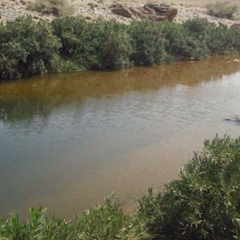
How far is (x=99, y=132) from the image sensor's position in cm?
1338

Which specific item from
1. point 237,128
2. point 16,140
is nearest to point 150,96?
point 237,128

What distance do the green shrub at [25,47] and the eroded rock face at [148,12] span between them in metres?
12.3

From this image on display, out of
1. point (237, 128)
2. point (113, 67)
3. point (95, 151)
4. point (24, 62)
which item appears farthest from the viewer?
point (113, 67)

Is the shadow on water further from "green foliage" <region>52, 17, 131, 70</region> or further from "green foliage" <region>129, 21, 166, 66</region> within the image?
"green foliage" <region>52, 17, 131, 70</region>

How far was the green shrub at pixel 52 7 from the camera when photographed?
28.4 meters

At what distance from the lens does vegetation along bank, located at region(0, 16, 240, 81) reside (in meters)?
20.2

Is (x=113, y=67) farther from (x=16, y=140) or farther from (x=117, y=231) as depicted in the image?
(x=117, y=231)

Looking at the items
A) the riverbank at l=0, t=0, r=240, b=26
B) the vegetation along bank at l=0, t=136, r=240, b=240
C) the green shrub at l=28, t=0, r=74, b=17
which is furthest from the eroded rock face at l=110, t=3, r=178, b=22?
the vegetation along bank at l=0, t=136, r=240, b=240

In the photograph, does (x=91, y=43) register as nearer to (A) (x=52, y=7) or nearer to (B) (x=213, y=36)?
(A) (x=52, y=7)

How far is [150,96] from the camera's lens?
18750 mm

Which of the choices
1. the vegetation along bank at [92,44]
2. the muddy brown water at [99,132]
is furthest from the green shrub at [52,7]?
the muddy brown water at [99,132]

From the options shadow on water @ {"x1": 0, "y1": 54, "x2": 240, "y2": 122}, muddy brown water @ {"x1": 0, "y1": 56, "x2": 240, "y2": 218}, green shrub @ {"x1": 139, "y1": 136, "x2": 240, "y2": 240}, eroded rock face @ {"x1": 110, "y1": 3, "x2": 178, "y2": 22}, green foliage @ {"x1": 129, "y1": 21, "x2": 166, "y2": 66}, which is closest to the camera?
green shrub @ {"x1": 139, "y1": 136, "x2": 240, "y2": 240}

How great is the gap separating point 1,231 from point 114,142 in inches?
310

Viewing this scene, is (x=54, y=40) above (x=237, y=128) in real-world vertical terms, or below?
above
